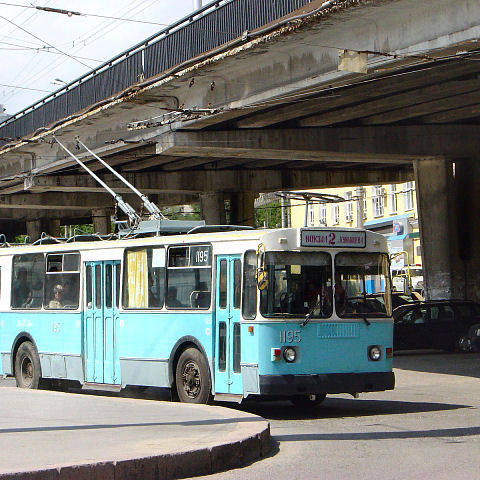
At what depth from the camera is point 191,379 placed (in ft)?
48.6

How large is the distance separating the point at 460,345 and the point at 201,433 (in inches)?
746

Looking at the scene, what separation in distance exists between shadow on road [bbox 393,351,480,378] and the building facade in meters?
32.7

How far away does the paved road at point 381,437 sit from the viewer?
9.01 m

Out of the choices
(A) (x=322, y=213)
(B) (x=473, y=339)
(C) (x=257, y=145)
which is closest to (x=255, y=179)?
(C) (x=257, y=145)

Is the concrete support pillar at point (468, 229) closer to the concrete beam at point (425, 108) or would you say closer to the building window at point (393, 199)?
the concrete beam at point (425, 108)

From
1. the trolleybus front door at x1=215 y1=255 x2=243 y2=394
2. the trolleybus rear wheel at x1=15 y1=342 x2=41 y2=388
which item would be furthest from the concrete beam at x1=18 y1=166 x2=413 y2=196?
the trolleybus front door at x1=215 y1=255 x2=243 y2=394

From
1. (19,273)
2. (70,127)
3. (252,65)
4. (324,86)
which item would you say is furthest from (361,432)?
(70,127)

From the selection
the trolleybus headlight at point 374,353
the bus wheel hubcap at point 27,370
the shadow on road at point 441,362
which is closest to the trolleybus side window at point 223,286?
the trolleybus headlight at point 374,353

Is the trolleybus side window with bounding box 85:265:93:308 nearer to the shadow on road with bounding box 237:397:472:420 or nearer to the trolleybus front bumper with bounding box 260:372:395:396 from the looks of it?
the shadow on road with bounding box 237:397:472:420

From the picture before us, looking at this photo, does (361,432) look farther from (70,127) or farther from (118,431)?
(70,127)

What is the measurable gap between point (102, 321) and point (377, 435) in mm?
6525

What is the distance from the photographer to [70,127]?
105 ft

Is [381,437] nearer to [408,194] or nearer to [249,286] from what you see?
[249,286]

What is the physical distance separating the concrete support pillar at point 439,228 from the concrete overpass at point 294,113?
0.04 m
